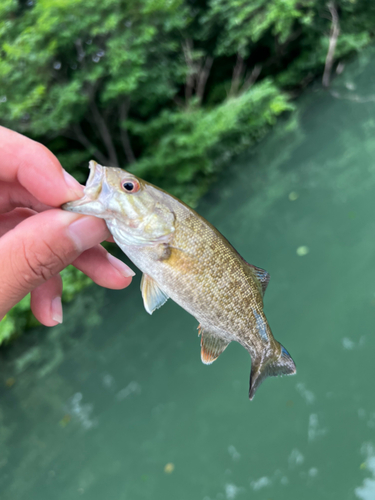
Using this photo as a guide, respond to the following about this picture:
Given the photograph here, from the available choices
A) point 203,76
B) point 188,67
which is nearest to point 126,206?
point 188,67

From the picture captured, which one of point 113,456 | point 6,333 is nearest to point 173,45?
point 6,333

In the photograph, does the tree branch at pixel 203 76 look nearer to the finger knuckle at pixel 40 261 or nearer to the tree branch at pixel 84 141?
the tree branch at pixel 84 141

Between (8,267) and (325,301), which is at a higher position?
(8,267)

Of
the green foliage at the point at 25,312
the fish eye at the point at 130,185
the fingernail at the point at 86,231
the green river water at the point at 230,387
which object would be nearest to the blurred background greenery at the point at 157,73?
the green foliage at the point at 25,312

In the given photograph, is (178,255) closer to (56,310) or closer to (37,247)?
(37,247)

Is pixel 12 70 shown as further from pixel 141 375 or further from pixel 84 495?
pixel 84 495

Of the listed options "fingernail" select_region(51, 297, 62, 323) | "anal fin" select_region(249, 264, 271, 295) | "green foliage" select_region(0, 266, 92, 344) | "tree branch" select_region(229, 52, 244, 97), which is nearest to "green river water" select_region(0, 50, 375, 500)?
"green foliage" select_region(0, 266, 92, 344)

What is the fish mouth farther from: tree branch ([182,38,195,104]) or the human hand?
tree branch ([182,38,195,104])
